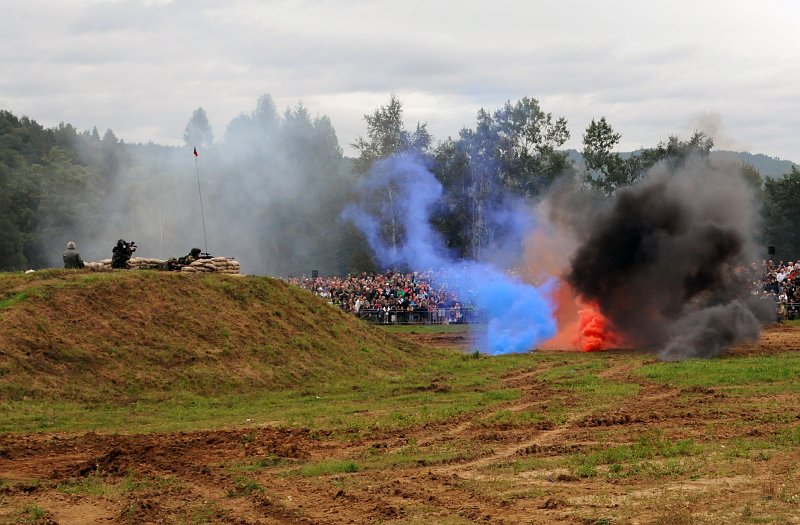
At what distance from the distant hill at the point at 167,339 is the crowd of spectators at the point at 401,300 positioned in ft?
58.2

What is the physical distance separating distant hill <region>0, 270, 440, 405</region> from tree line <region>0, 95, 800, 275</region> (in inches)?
1270

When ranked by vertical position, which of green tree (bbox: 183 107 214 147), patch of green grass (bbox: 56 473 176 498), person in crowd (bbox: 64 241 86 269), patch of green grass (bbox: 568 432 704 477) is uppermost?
green tree (bbox: 183 107 214 147)

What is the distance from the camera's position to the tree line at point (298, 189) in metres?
71.1

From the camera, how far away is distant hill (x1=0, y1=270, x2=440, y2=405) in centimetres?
2706

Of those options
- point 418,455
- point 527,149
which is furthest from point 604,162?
point 418,455

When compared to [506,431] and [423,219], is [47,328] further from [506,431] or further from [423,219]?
[423,219]

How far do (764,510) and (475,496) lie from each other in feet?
13.8

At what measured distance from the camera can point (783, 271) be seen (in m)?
51.5

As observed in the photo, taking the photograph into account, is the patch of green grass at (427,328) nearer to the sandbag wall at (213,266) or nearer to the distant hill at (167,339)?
the distant hill at (167,339)

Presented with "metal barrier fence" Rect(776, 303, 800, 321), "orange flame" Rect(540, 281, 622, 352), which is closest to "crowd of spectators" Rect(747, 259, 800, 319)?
"metal barrier fence" Rect(776, 303, 800, 321)

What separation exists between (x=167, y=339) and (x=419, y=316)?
89.4ft

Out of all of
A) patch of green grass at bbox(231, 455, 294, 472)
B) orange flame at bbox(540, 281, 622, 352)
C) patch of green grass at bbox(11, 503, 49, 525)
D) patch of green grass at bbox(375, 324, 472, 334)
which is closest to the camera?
patch of green grass at bbox(11, 503, 49, 525)

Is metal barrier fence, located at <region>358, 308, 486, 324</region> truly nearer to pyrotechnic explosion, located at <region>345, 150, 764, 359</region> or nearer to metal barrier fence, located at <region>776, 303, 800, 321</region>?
pyrotechnic explosion, located at <region>345, 150, 764, 359</region>

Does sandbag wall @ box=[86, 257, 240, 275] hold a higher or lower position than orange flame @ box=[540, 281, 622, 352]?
higher
